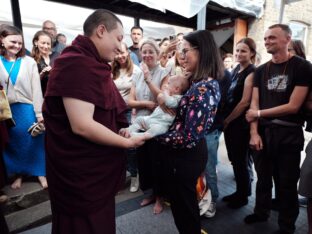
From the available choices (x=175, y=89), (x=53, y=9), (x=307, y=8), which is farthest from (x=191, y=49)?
(x=307, y=8)

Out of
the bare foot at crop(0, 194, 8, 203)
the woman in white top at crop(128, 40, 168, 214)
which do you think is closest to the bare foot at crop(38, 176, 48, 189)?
the bare foot at crop(0, 194, 8, 203)

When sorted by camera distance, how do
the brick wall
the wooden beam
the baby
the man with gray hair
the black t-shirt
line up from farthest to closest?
the brick wall < the wooden beam < the man with gray hair < the black t-shirt < the baby

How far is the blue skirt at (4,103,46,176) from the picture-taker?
8.89 ft

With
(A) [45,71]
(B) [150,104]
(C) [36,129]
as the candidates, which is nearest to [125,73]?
(B) [150,104]

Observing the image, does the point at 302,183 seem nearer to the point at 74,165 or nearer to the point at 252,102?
the point at 252,102

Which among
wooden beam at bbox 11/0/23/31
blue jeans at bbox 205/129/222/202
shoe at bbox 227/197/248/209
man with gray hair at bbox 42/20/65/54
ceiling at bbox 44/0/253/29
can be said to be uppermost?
ceiling at bbox 44/0/253/29

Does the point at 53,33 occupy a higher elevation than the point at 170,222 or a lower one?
higher

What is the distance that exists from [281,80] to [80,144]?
1826mm

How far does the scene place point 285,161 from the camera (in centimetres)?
220

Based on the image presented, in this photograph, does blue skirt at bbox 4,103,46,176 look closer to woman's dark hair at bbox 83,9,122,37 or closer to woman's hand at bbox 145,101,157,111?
woman's hand at bbox 145,101,157,111

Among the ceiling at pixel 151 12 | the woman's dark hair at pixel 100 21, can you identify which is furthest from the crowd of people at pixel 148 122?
the ceiling at pixel 151 12

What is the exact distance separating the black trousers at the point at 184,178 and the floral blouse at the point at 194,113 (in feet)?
0.32

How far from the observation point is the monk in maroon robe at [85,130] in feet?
3.95

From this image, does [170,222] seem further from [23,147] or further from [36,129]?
[23,147]
